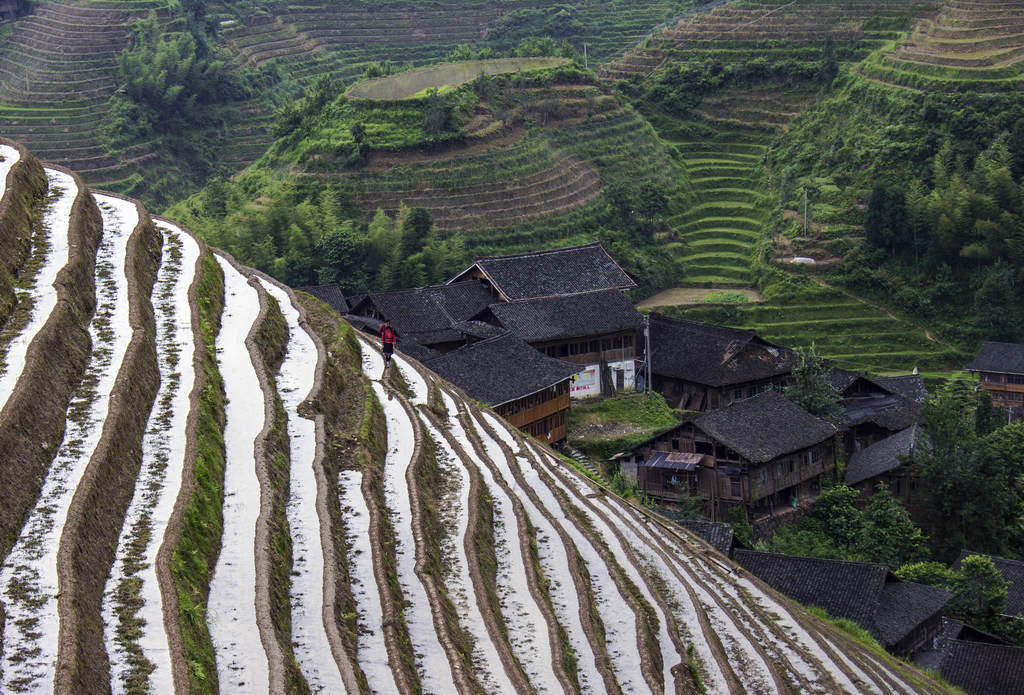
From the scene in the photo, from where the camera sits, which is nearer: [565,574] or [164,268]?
[565,574]

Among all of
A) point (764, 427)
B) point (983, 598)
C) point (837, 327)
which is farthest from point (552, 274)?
point (983, 598)

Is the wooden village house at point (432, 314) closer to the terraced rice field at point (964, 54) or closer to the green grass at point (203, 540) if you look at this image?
the green grass at point (203, 540)

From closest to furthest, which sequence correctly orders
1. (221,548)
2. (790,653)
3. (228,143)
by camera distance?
(221,548), (790,653), (228,143)

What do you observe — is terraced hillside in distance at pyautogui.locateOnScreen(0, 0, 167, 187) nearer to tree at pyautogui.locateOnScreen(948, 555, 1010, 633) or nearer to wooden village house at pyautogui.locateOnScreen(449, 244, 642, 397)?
wooden village house at pyautogui.locateOnScreen(449, 244, 642, 397)

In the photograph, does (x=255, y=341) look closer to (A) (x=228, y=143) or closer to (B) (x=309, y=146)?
(B) (x=309, y=146)

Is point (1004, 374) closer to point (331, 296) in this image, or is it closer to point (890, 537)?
point (890, 537)

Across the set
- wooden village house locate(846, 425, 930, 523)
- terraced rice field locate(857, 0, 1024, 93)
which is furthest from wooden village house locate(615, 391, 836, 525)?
terraced rice field locate(857, 0, 1024, 93)

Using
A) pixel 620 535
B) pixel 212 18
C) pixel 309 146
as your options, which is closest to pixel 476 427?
pixel 620 535
